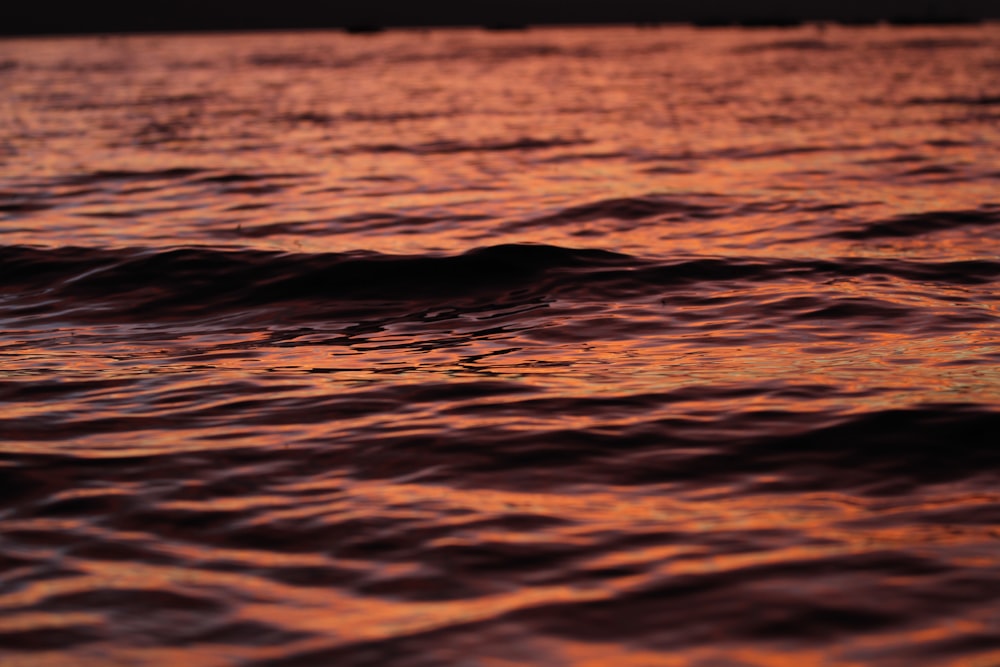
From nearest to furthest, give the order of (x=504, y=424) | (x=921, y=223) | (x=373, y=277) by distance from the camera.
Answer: (x=504, y=424), (x=373, y=277), (x=921, y=223)

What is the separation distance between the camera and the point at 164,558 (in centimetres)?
537

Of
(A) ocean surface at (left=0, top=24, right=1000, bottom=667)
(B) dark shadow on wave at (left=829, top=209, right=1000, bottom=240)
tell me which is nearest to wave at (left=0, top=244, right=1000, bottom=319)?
(A) ocean surface at (left=0, top=24, right=1000, bottom=667)

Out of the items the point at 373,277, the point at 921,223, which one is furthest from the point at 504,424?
the point at 921,223

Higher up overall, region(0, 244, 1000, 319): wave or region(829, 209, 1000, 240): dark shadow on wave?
region(0, 244, 1000, 319): wave

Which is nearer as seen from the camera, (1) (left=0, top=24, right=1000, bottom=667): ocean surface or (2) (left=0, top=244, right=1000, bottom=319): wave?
(1) (left=0, top=24, right=1000, bottom=667): ocean surface

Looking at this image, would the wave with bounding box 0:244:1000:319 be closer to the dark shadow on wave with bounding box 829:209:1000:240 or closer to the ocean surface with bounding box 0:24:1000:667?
the ocean surface with bounding box 0:24:1000:667

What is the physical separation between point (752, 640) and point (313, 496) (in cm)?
254

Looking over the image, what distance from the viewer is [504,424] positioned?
287 inches

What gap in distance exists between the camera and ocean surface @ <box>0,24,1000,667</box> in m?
4.70

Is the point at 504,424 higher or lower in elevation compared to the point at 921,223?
lower

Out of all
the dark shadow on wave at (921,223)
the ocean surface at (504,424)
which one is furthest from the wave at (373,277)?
the dark shadow on wave at (921,223)

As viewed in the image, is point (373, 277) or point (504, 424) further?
point (373, 277)

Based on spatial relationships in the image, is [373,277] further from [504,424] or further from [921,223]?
[921,223]

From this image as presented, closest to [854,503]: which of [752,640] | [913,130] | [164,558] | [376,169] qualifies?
[752,640]
